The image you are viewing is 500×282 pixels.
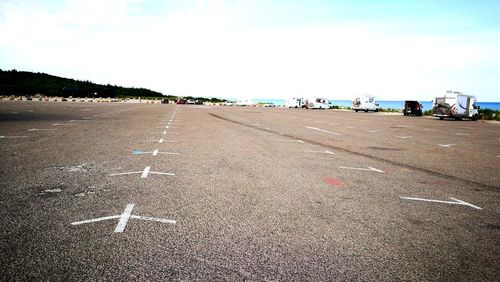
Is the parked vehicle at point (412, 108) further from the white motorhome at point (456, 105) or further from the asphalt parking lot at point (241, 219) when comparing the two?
the asphalt parking lot at point (241, 219)

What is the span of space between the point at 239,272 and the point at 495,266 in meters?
2.61

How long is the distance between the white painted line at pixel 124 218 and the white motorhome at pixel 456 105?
1504 inches

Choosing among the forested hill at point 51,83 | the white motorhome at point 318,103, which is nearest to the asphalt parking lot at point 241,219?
the white motorhome at point 318,103

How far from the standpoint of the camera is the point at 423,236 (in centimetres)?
439

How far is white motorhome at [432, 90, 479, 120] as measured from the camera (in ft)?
119

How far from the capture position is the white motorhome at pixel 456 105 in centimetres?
3612

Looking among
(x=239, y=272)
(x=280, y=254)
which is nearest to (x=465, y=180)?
(x=280, y=254)

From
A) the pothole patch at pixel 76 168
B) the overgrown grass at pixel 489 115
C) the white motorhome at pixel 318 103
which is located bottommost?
the pothole patch at pixel 76 168

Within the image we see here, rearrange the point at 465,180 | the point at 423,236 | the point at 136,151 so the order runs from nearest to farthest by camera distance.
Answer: the point at 423,236 → the point at 465,180 → the point at 136,151

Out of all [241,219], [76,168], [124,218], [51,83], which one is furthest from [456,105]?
[51,83]

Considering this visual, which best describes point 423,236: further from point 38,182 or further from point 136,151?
point 136,151

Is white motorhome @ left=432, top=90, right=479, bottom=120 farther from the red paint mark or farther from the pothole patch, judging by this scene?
the pothole patch

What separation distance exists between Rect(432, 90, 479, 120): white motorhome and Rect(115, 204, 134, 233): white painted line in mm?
38214

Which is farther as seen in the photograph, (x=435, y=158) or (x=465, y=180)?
(x=435, y=158)
